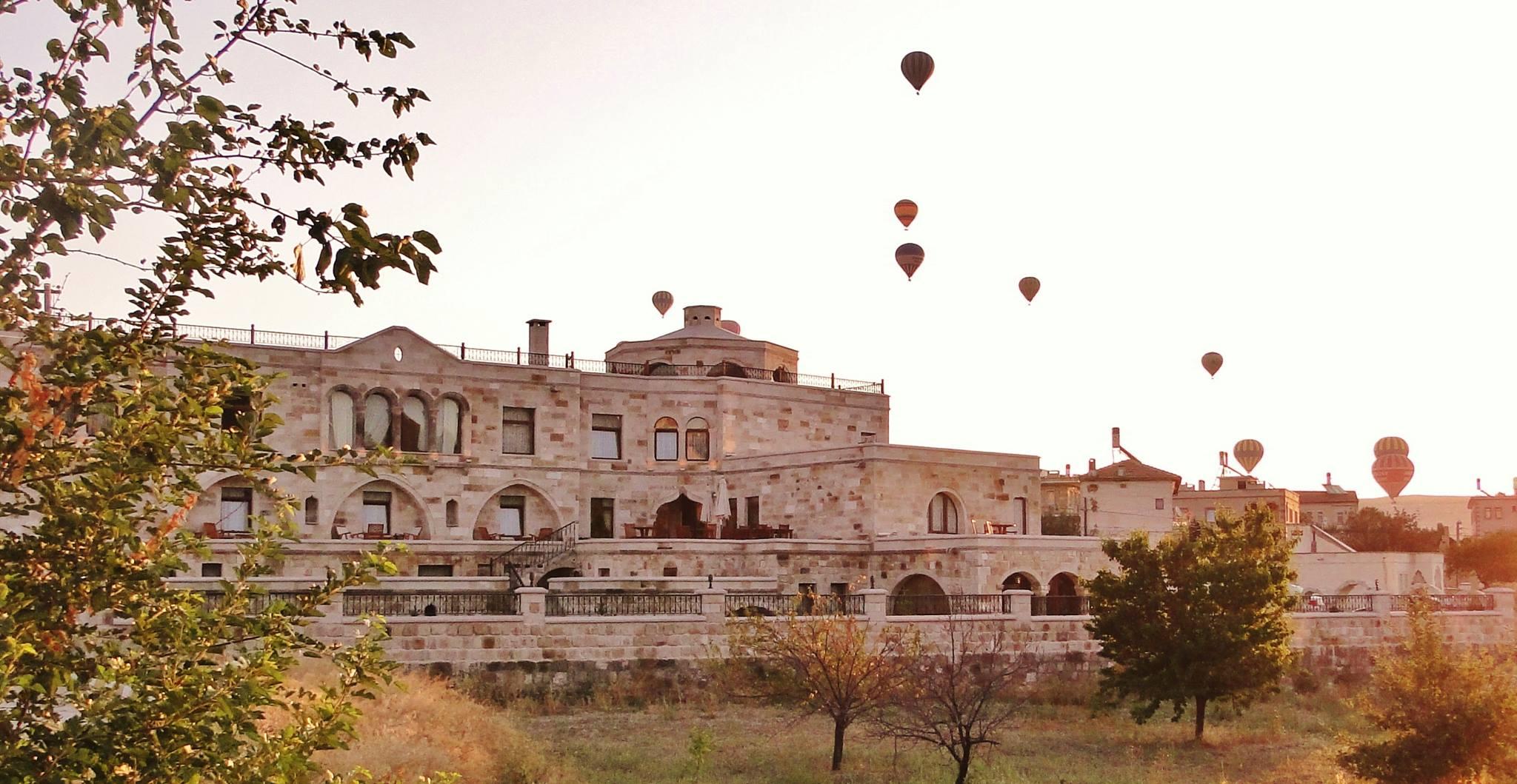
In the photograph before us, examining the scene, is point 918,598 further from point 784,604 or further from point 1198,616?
point 1198,616

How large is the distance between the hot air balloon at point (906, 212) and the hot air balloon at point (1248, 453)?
46676 millimetres

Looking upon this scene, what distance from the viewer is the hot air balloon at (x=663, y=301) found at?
186 ft

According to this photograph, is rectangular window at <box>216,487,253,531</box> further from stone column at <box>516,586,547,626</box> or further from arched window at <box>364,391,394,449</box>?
stone column at <box>516,586,547,626</box>

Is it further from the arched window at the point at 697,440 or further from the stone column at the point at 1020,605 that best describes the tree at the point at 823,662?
the arched window at the point at 697,440

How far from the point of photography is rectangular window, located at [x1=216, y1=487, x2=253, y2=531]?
3784 cm

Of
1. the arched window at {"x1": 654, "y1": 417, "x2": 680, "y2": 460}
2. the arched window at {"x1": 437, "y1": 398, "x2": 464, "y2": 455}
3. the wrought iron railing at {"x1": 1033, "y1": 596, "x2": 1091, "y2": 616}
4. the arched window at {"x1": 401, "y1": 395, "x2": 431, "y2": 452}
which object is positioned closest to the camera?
the wrought iron railing at {"x1": 1033, "y1": 596, "x2": 1091, "y2": 616}

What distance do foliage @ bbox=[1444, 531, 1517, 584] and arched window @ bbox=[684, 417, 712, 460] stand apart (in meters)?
51.2

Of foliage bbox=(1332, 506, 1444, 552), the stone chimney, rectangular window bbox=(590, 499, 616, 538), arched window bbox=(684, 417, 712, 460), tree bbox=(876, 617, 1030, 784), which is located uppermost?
the stone chimney

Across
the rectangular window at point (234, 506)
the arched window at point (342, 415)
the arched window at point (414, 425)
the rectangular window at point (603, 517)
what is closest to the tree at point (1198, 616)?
the rectangular window at point (603, 517)

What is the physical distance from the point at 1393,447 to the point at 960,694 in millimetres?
64579

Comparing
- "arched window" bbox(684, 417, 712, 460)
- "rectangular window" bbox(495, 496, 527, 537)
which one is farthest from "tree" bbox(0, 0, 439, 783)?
"arched window" bbox(684, 417, 712, 460)

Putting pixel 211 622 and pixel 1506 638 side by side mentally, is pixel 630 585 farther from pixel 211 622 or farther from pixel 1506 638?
pixel 211 622

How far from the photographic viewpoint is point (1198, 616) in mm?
29766

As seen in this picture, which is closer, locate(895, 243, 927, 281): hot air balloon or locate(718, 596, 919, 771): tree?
locate(718, 596, 919, 771): tree
